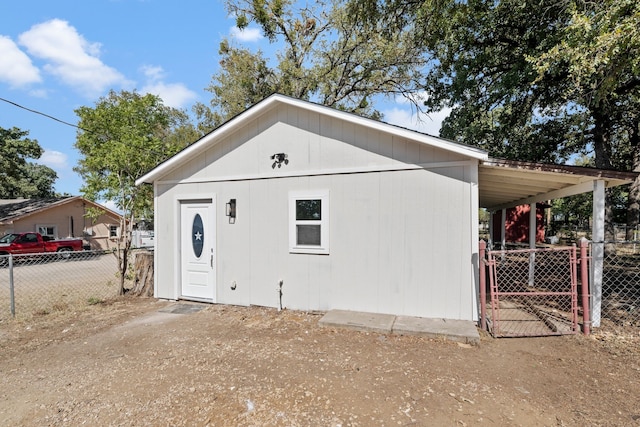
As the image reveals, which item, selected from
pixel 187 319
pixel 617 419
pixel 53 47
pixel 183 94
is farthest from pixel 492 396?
pixel 183 94

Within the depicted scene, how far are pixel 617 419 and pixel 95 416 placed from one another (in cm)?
447

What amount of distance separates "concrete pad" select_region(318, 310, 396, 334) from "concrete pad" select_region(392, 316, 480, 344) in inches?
5.5

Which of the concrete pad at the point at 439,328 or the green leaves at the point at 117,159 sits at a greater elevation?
the green leaves at the point at 117,159

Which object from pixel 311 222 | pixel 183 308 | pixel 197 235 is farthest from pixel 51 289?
pixel 311 222

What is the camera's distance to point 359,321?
16.5 ft

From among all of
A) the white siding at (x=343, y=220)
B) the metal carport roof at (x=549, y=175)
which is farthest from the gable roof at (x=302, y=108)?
the metal carport roof at (x=549, y=175)

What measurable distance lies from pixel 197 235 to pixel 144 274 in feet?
5.83

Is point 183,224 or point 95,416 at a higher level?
point 183,224

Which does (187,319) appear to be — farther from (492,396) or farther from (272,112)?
(492,396)

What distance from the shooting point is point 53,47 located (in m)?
8.41

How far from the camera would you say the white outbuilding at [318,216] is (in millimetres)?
5102

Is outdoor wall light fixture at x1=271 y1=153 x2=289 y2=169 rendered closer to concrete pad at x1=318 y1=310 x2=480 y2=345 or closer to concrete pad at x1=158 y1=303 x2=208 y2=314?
concrete pad at x1=318 y1=310 x2=480 y2=345

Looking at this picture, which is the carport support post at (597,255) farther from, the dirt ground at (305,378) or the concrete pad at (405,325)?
the concrete pad at (405,325)

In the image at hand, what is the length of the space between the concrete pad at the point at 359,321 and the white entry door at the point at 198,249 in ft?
9.06
